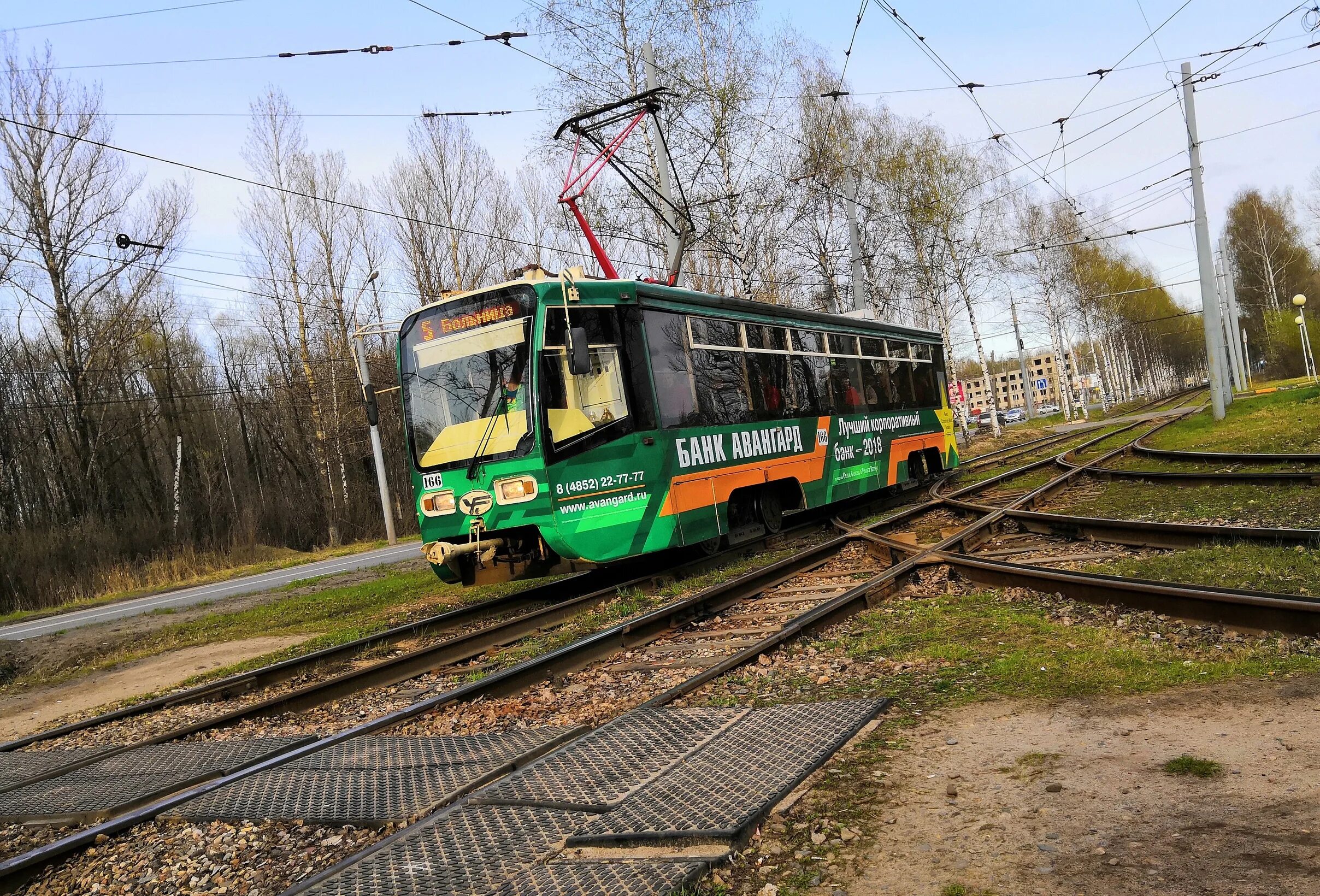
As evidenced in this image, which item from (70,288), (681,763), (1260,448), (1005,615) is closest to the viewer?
(681,763)

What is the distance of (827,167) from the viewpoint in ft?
91.2

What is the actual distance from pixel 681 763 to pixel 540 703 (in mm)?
2082

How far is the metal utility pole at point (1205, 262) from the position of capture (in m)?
22.5

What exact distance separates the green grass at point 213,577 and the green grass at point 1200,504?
20.3 m

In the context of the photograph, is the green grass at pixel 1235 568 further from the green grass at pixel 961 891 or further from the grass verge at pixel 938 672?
the green grass at pixel 961 891

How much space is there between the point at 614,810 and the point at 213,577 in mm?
23880

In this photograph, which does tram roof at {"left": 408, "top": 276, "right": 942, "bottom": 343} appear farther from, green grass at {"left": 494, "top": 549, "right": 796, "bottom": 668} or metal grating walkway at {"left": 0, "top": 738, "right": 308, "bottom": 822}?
metal grating walkway at {"left": 0, "top": 738, "right": 308, "bottom": 822}

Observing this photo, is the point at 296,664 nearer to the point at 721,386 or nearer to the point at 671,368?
the point at 671,368

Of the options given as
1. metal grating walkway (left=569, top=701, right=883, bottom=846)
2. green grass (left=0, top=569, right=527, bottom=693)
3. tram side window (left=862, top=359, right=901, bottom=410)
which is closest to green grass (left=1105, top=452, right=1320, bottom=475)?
tram side window (left=862, top=359, right=901, bottom=410)

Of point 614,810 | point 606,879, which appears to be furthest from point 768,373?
point 606,879

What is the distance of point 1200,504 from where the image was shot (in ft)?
34.2

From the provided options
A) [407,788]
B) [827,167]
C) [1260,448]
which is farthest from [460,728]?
[827,167]

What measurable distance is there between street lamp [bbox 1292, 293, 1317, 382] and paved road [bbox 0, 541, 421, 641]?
33.4 metres

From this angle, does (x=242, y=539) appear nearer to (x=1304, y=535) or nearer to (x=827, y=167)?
(x=827, y=167)
